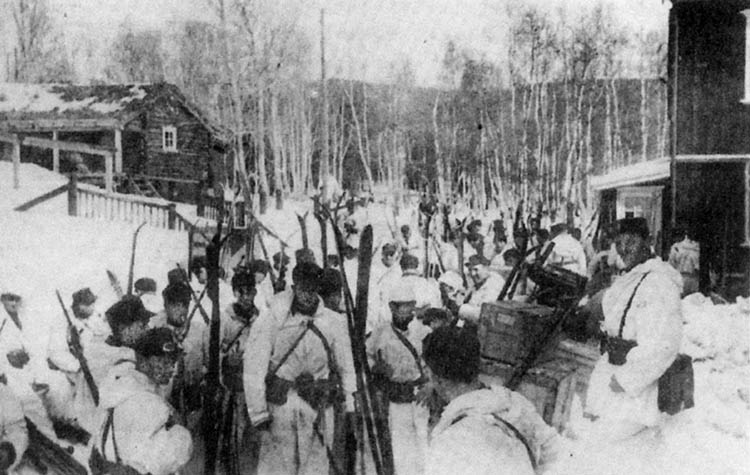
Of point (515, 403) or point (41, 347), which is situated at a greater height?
point (515, 403)

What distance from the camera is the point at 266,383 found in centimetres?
374

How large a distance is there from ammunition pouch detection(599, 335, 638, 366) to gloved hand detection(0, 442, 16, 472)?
9.64ft

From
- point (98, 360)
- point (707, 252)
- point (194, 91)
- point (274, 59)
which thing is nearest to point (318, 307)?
point (98, 360)

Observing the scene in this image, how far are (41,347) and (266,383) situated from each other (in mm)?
2012

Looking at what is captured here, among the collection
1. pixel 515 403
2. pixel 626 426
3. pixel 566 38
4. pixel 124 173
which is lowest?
pixel 626 426

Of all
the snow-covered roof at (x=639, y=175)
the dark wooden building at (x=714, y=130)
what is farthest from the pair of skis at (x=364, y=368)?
the snow-covered roof at (x=639, y=175)

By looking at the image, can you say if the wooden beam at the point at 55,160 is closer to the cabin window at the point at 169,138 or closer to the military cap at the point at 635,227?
the cabin window at the point at 169,138

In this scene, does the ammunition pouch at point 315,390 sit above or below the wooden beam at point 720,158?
below

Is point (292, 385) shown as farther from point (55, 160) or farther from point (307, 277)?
point (55, 160)

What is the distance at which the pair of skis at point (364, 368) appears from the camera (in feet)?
12.2

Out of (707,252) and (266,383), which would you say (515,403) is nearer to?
(266,383)

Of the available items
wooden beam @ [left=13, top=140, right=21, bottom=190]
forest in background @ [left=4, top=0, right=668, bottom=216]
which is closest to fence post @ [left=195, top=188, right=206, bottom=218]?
forest in background @ [left=4, top=0, right=668, bottom=216]

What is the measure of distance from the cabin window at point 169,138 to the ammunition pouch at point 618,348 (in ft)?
25.5

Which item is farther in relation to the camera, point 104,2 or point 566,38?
point 566,38
